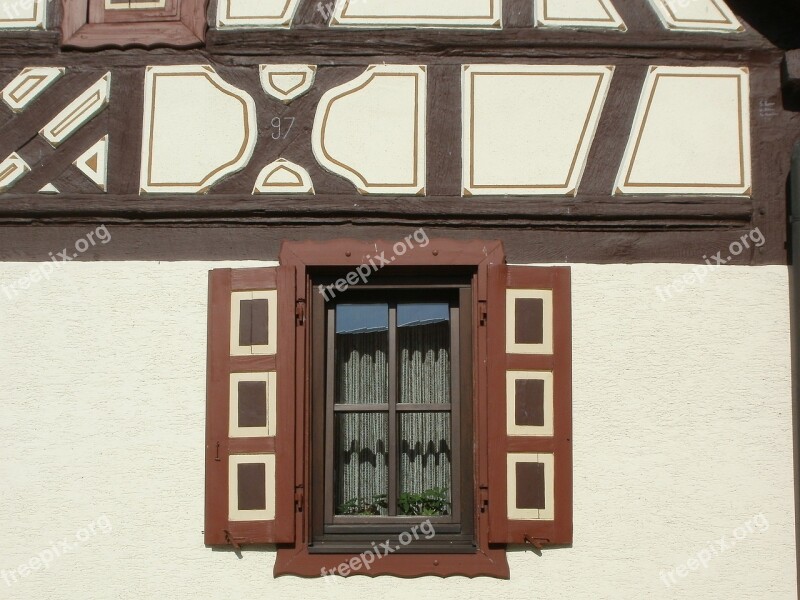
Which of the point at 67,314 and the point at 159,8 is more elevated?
the point at 159,8

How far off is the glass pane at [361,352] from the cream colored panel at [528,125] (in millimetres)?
759

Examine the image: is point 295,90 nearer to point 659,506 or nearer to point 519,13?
point 519,13

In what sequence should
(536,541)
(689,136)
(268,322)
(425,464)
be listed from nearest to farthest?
(536,541) < (268,322) < (689,136) < (425,464)

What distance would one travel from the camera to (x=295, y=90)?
4613 mm

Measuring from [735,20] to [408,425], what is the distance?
2.47 metres

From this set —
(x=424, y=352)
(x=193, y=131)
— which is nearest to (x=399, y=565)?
(x=424, y=352)

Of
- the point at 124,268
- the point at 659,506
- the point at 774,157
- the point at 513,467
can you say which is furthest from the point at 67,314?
the point at 774,157

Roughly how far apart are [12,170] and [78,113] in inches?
16.1

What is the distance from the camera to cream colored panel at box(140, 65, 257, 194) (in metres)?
4.55

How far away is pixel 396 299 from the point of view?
4676mm

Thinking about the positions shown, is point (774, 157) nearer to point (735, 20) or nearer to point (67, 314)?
point (735, 20)

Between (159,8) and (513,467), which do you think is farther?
(159,8)

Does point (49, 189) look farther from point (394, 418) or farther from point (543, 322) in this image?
point (543, 322)

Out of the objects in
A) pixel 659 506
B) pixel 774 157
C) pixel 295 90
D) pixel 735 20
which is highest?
pixel 735 20
